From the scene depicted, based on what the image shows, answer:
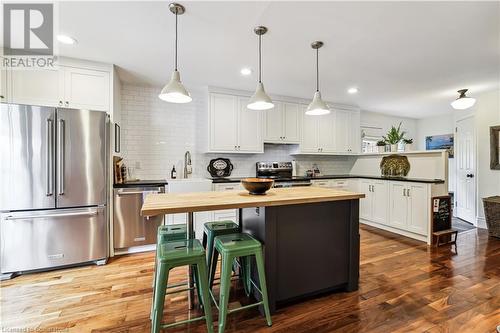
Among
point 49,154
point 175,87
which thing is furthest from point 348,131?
point 49,154

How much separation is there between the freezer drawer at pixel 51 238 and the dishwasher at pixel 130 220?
213 mm

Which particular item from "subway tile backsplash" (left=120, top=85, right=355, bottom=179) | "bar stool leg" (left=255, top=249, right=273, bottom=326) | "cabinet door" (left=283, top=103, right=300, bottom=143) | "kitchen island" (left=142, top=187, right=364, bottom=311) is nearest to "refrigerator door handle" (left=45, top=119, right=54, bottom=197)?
"subway tile backsplash" (left=120, top=85, right=355, bottom=179)

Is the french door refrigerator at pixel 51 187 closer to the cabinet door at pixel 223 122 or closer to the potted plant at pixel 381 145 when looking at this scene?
the cabinet door at pixel 223 122

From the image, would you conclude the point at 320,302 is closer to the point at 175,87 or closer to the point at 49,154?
the point at 175,87

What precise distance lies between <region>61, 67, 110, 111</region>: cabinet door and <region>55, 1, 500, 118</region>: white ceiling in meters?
0.22

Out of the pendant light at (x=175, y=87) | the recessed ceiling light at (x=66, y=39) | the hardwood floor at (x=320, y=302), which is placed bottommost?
the hardwood floor at (x=320, y=302)

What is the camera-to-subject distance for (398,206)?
151 inches

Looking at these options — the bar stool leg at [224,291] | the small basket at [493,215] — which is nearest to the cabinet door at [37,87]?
the bar stool leg at [224,291]

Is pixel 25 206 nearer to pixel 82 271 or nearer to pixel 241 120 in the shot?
pixel 82 271

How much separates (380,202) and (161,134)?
4.05 m

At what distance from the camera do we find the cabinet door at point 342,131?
486cm

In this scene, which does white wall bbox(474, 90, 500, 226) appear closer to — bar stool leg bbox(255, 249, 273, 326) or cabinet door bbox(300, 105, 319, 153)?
cabinet door bbox(300, 105, 319, 153)

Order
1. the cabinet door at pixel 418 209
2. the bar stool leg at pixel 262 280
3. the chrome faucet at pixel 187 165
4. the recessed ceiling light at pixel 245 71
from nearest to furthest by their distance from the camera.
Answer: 1. the bar stool leg at pixel 262 280
2. the recessed ceiling light at pixel 245 71
3. the cabinet door at pixel 418 209
4. the chrome faucet at pixel 187 165

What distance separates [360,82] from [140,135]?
361 cm
